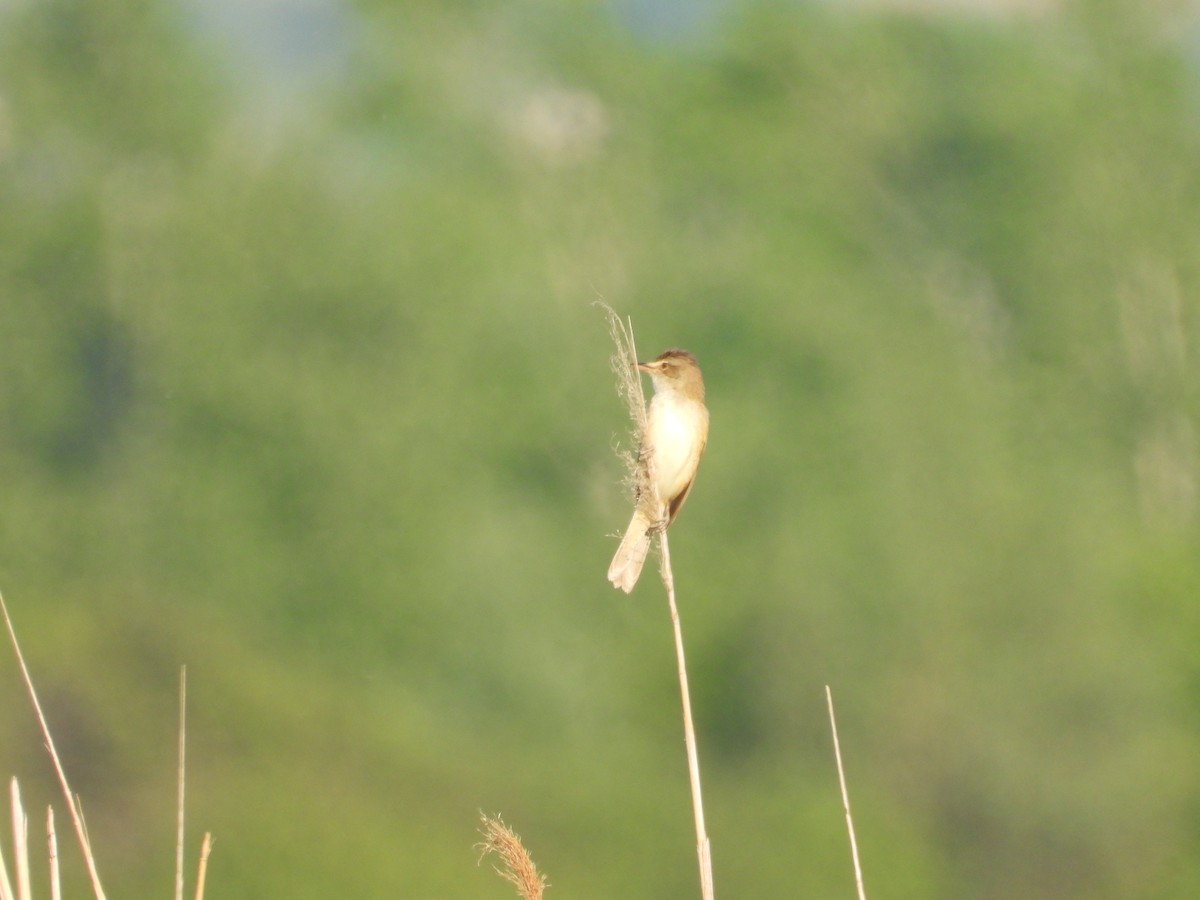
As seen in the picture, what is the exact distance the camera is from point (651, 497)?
4.19 metres

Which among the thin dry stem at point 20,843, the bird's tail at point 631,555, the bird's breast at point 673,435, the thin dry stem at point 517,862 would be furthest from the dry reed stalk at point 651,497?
the bird's breast at point 673,435

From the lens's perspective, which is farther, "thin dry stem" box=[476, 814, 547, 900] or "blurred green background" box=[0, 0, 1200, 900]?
"blurred green background" box=[0, 0, 1200, 900]

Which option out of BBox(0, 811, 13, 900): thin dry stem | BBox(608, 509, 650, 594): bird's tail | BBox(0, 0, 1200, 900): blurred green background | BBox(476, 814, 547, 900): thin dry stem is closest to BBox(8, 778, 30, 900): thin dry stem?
BBox(0, 811, 13, 900): thin dry stem

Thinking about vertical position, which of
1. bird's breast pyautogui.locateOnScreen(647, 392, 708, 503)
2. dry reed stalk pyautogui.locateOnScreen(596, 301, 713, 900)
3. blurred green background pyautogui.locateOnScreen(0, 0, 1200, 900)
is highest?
blurred green background pyautogui.locateOnScreen(0, 0, 1200, 900)

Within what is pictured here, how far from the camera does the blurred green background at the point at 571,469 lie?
25156 mm

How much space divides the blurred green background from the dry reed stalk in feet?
58.7

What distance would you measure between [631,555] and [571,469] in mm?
24920

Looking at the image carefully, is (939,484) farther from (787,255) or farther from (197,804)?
(197,804)

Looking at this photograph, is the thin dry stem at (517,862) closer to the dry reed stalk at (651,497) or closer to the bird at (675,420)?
the dry reed stalk at (651,497)

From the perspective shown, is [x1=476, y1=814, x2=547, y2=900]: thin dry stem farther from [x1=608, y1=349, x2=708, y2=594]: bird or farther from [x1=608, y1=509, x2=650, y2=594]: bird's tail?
[x1=608, y1=349, x2=708, y2=594]: bird

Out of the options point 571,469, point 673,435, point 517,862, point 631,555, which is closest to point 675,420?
point 673,435

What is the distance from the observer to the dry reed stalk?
355 cm

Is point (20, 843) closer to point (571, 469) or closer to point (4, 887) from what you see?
point (4, 887)

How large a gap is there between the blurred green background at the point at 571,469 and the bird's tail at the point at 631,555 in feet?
55.2
